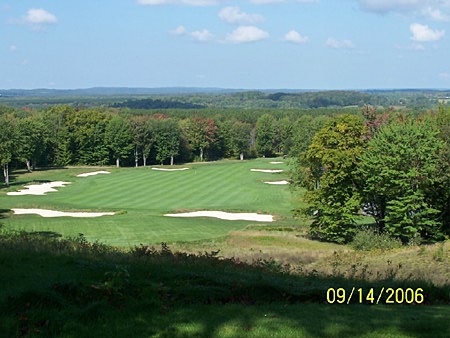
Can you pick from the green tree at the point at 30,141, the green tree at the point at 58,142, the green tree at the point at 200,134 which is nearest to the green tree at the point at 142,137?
the green tree at the point at 200,134

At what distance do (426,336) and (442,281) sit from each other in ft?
21.9

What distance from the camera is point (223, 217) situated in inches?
1818

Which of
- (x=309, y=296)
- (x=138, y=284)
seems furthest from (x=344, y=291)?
(x=138, y=284)

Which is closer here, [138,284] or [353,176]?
[138,284]

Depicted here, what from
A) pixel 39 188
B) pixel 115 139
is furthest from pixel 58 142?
pixel 39 188

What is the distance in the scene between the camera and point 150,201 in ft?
181

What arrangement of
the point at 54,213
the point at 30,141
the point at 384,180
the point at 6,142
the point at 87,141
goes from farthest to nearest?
the point at 87,141 → the point at 30,141 → the point at 6,142 → the point at 54,213 → the point at 384,180

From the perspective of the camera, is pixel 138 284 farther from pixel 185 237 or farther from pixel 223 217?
pixel 223 217

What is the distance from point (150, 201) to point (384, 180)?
30265 mm

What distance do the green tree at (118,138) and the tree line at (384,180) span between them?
6824 cm

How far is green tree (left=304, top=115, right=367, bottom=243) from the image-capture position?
31.7m

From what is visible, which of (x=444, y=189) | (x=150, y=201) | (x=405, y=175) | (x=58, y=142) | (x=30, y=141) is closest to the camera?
(x=405, y=175)

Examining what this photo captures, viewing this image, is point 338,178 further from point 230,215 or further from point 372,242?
point 230,215

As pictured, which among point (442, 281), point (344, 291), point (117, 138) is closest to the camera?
point (344, 291)
